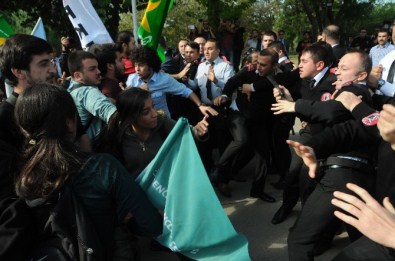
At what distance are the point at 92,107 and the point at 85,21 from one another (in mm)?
2134

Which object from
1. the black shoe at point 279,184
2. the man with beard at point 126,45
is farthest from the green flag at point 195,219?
the man with beard at point 126,45

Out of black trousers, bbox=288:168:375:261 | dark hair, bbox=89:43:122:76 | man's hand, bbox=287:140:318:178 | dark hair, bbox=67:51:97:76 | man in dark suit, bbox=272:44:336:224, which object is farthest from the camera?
dark hair, bbox=89:43:122:76

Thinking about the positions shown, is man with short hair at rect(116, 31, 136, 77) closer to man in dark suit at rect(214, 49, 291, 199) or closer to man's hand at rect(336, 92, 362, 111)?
man in dark suit at rect(214, 49, 291, 199)

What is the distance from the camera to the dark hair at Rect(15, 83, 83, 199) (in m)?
1.69

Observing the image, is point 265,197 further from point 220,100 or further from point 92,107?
point 92,107

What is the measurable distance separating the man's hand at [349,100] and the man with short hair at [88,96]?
64.1 inches

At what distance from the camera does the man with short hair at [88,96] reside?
2.78 m

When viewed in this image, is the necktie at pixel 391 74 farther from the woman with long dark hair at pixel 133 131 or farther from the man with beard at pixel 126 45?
the man with beard at pixel 126 45

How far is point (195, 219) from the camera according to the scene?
202 cm

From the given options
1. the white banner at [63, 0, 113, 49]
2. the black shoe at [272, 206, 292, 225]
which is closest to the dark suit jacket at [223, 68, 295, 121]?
the black shoe at [272, 206, 292, 225]

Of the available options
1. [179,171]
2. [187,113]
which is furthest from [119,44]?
[179,171]

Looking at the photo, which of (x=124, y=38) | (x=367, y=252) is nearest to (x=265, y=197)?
(x=367, y=252)

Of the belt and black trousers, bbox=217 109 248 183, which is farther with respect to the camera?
black trousers, bbox=217 109 248 183

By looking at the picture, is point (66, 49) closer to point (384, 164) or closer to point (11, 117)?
point (11, 117)
